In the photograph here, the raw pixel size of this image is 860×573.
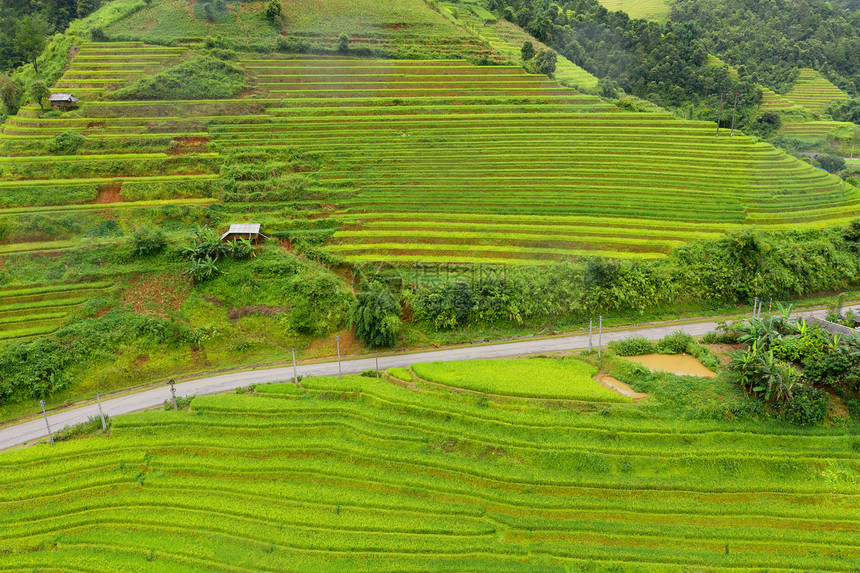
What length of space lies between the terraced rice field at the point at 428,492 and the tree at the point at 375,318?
194 inches

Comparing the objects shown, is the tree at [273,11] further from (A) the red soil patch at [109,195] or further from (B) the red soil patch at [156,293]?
(B) the red soil patch at [156,293]

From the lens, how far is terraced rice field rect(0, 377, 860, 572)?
59.2ft

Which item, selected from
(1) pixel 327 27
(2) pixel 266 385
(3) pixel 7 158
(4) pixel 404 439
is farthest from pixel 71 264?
(1) pixel 327 27

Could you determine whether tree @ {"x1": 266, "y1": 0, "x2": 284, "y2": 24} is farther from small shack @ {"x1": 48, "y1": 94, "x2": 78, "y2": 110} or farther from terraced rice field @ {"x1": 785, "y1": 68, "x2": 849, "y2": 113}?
terraced rice field @ {"x1": 785, "y1": 68, "x2": 849, "y2": 113}

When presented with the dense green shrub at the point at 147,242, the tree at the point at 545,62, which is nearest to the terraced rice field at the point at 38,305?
the dense green shrub at the point at 147,242

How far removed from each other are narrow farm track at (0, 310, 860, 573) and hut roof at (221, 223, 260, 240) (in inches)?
524

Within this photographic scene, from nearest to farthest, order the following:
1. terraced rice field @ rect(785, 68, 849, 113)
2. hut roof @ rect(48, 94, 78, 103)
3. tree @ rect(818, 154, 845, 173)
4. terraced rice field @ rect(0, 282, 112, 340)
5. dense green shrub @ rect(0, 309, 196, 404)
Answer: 1. dense green shrub @ rect(0, 309, 196, 404)
2. terraced rice field @ rect(0, 282, 112, 340)
3. hut roof @ rect(48, 94, 78, 103)
4. tree @ rect(818, 154, 845, 173)
5. terraced rice field @ rect(785, 68, 849, 113)

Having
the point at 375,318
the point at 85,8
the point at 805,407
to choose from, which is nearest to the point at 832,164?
Result: the point at 805,407

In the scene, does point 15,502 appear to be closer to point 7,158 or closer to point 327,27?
point 7,158

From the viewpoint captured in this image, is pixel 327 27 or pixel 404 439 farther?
pixel 327 27

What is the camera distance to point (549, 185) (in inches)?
1601

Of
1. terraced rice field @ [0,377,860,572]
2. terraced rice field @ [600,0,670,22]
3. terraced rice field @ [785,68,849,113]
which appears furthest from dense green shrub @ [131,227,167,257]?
terraced rice field @ [600,0,670,22]

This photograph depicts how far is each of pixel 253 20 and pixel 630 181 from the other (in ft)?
154

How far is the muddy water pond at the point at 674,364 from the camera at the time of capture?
24953mm
